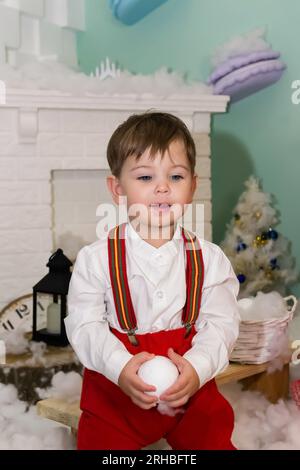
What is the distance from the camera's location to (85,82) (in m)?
2.24

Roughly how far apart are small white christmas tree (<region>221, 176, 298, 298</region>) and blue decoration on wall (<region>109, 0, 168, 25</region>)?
89 cm

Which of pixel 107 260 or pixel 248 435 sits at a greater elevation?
pixel 107 260

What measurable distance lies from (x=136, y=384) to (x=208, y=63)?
183cm

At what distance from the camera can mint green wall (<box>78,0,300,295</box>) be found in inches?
95.2

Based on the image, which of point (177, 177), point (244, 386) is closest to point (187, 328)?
point (177, 177)

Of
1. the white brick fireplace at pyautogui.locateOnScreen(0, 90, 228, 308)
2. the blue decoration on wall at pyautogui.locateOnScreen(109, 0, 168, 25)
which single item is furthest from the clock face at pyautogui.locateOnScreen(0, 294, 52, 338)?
the blue decoration on wall at pyautogui.locateOnScreen(109, 0, 168, 25)

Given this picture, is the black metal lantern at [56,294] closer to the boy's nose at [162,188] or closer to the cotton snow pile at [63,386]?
the cotton snow pile at [63,386]

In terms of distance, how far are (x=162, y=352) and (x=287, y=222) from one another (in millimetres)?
1402

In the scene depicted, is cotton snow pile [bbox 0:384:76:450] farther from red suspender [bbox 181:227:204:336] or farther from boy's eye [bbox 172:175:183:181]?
boy's eye [bbox 172:175:183:181]

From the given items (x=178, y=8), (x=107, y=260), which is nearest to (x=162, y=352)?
(x=107, y=260)

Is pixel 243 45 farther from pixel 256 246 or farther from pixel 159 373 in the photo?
pixel 159 373

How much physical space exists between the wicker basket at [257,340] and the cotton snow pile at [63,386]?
421 millimetres

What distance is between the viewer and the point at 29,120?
2.19 metres

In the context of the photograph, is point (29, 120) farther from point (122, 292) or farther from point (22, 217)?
point (122, 292)
